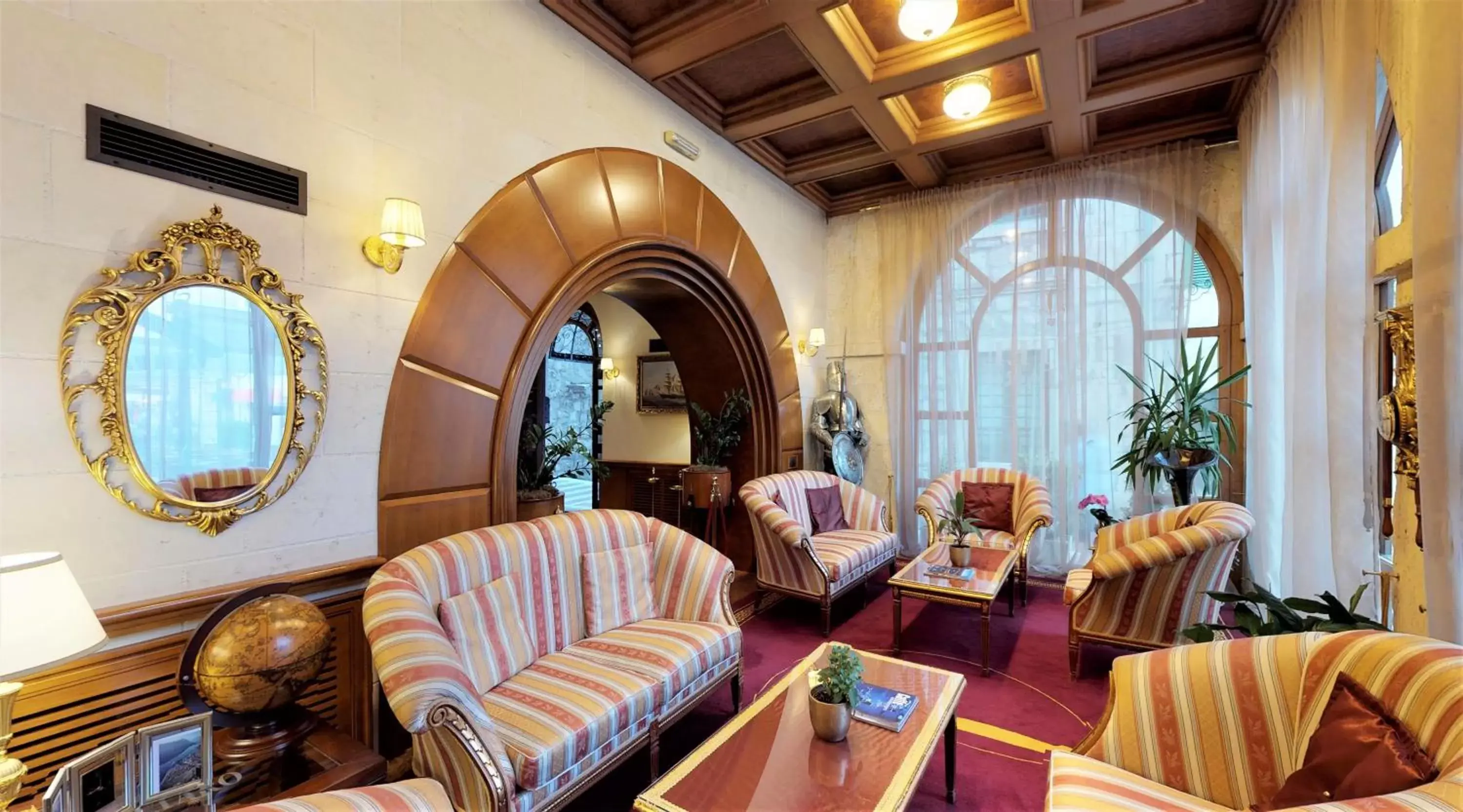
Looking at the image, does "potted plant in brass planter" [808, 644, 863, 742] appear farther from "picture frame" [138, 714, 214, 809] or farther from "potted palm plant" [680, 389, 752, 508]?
"potted palm plant" [680, 389, 752, 508]

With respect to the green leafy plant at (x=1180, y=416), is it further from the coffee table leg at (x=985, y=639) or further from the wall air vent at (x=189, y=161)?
the wall air vent at (x=189, y=161)

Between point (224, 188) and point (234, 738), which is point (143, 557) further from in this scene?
point (224, 188)

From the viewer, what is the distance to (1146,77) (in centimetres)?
388

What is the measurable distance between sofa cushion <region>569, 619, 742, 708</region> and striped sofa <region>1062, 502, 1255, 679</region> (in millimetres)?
1968

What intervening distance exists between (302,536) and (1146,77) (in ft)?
17.8

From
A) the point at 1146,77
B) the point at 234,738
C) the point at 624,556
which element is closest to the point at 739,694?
the point at 624,556

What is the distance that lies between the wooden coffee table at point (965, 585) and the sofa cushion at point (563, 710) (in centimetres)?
179

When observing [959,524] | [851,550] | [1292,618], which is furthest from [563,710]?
[959,524]

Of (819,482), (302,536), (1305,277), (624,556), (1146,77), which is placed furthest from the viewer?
(819,482)

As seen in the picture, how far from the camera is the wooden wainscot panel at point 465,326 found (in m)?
2.68

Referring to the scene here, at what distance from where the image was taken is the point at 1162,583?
9.92ft

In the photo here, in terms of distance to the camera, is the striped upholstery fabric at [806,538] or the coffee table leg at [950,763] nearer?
the coffee table leg at [950,763]

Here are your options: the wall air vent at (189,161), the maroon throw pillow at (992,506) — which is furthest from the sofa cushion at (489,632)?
the maroon throw pillow at (992,506)

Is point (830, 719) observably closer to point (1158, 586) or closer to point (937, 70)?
point (1158, 586)
